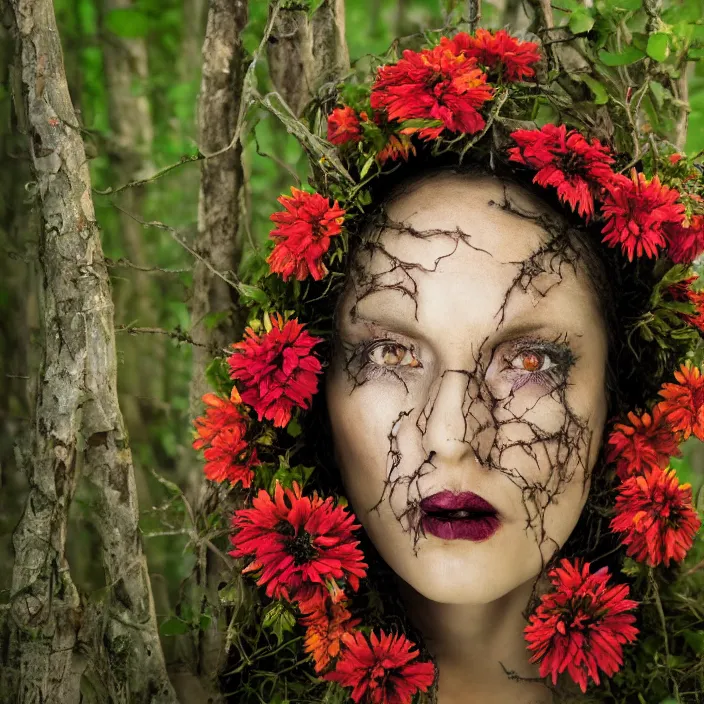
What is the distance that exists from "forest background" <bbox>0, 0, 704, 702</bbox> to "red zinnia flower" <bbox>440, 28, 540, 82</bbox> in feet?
0.56

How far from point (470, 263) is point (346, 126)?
383 millimetres

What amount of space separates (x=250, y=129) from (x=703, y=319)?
3.44 feet

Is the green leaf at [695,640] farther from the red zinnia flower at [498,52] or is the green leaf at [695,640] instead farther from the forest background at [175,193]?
the red zinnia flower at [498,52]

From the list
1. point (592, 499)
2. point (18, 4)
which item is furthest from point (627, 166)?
point (18, 4)

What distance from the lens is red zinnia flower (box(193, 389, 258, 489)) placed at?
66.7 inches

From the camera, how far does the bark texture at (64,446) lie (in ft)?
4.99

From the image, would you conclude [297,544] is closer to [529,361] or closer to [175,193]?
[529,361]

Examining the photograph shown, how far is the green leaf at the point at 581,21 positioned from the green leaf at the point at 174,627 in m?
1.50

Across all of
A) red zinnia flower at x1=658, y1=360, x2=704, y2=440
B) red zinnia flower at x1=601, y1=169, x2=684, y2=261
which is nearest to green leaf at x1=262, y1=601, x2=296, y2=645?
red zinnia flower at x1=658, y1=360, x2=704, y2=440

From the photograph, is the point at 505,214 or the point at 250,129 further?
the point at 250,129

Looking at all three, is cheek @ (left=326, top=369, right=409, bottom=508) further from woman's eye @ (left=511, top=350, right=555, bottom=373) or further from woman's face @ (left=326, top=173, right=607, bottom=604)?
woman's eye @ (left=511, top=350, right=555, bottom=373)

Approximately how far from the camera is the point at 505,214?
1.66 meters

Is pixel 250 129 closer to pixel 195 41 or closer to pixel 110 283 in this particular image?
pixel 110 283

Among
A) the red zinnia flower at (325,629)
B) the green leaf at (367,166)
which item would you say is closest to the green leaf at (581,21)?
the green leaf at (367,166)
